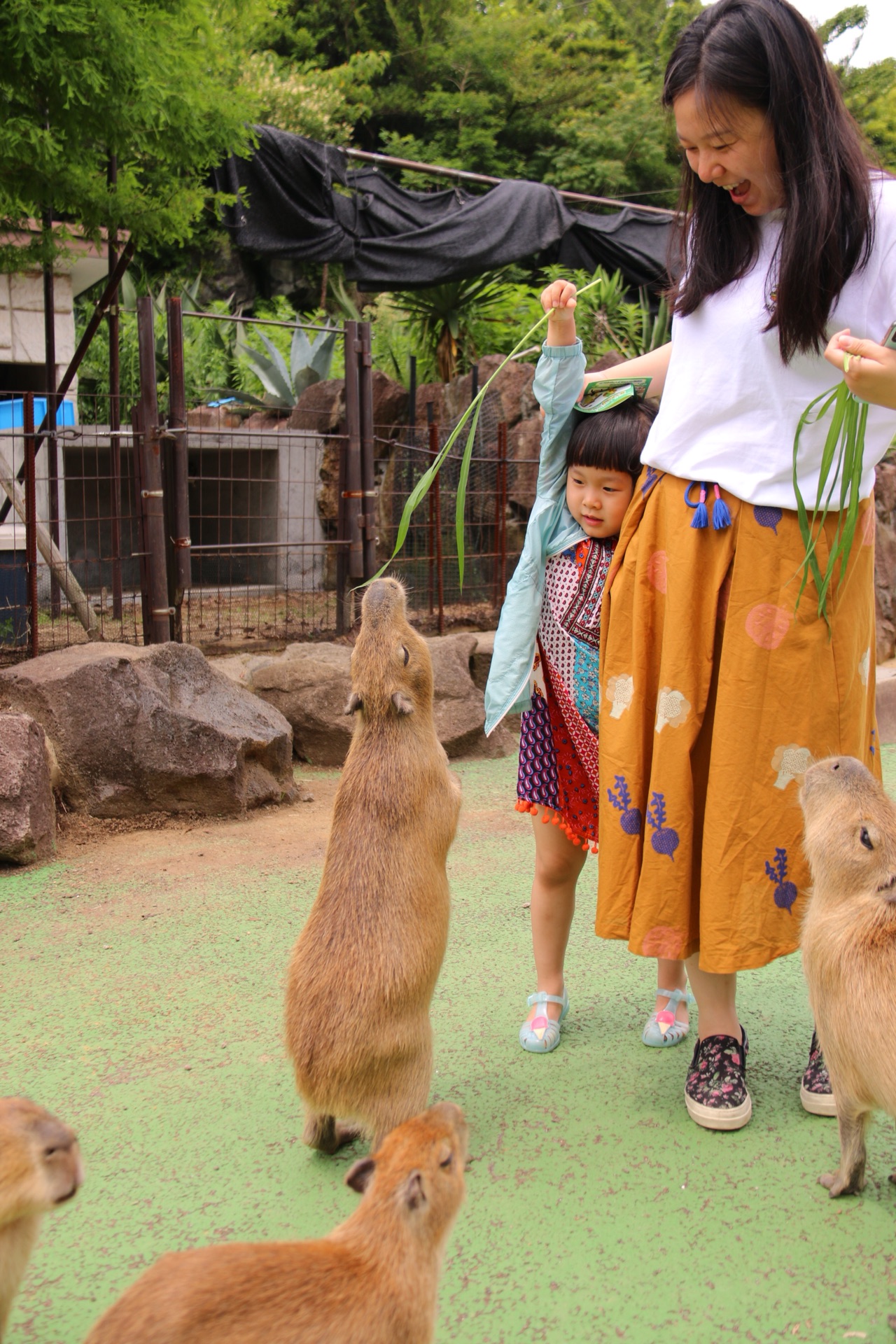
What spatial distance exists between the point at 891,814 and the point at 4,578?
6.62 meters

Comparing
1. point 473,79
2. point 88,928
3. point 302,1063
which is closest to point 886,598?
point 88,928

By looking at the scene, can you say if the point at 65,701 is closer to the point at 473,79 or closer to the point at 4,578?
the point at 4,578

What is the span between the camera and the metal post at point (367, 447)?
644cm

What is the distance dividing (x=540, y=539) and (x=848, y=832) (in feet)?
3.14

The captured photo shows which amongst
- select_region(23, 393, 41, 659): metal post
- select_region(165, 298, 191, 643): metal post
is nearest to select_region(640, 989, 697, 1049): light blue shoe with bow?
select_region(23, 393, 41, 659): metal post

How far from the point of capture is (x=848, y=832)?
1.97 metres

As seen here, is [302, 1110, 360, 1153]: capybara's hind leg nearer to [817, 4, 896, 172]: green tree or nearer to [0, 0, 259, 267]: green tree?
[0, 0, 259, 267]: green tree

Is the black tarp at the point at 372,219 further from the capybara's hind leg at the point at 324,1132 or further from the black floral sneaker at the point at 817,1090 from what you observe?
the capybara's hind leg at the point at 324,1132

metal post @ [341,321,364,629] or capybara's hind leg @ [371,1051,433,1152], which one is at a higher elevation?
metal post @ [341,321,364,629]

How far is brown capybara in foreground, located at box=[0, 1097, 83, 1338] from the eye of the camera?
4.57ft

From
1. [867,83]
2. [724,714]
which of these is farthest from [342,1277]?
[867,83]

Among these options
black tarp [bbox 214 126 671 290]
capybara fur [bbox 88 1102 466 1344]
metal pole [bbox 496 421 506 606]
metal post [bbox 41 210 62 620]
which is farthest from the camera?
black tarp [bbox 214 126 671 290]

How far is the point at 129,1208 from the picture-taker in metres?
1.92

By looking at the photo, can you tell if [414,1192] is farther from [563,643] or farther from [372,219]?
[372,219]
